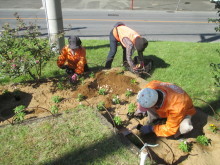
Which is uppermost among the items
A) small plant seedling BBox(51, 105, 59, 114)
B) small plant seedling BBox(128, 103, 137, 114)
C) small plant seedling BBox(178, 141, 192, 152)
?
small plant seedling BBox(51, 105, 59, 114)

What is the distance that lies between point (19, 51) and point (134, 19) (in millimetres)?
11379

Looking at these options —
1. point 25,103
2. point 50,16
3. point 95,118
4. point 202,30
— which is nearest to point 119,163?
point 95,118

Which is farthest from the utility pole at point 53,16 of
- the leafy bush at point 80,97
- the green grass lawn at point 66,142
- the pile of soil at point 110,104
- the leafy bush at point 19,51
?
the green grass lawn at point 66,142

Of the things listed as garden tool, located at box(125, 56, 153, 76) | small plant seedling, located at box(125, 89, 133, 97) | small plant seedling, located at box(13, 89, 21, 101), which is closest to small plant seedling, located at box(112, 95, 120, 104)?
small plant seedling, located at box(125, 89, 133, 97)

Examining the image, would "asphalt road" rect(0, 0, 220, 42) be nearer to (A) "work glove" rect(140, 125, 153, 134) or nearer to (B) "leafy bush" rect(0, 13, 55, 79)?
(B) "leafy bush" rect(0, 13, 55, 79)

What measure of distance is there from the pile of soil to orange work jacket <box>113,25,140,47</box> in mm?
904

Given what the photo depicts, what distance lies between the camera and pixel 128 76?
536 centimetres

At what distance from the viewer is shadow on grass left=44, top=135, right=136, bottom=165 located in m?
3.02

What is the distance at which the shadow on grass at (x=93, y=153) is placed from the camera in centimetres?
302

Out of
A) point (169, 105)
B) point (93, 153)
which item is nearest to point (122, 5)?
point (169, 105)

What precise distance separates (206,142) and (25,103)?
12.2 ft

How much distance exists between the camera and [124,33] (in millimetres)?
5289

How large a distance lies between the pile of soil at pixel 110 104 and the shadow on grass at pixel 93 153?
19.2 inches

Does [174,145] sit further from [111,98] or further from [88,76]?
[88,76]
